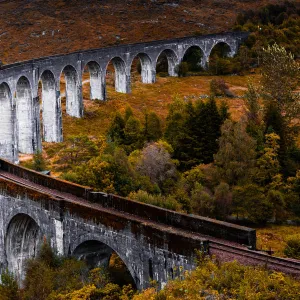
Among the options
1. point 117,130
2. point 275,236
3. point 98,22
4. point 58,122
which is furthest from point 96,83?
point 98,22

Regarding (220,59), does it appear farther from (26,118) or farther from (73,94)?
(26,118)

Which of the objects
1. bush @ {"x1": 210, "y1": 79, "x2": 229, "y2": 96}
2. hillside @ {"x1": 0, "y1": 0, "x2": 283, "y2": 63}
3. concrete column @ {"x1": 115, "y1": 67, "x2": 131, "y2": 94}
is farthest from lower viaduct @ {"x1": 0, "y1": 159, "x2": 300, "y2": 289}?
hillside @ {"x1": 0, "y1": 0, "x2": 283, "y2": 63}

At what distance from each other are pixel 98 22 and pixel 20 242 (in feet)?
283

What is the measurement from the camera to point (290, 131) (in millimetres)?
47281

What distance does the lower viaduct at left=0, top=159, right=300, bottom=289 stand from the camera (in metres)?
23.1

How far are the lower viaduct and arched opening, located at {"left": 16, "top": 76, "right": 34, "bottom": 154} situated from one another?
1848 cm

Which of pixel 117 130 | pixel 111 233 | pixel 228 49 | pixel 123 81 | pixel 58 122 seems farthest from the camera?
pixel 228 49

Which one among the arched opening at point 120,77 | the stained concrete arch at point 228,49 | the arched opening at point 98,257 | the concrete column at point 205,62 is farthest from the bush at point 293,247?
the stained concrete arch at point 228,49

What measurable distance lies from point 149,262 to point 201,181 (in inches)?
678

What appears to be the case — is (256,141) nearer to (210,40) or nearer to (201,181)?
(201,181)

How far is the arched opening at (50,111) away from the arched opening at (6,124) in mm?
7061

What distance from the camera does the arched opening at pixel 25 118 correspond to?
53812 mm

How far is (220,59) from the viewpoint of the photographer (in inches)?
3332

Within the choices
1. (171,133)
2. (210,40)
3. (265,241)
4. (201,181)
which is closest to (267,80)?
(171,133)
